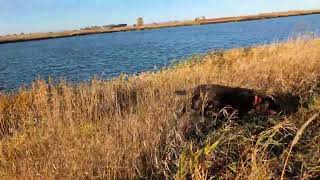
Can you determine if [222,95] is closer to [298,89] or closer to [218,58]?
[298,89]

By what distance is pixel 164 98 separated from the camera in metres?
6.55

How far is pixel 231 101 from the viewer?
20.1 ft

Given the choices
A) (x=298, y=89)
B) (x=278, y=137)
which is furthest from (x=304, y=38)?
(x=278, y=137)

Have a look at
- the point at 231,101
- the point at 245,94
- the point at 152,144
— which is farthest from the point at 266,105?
the point at 152,144

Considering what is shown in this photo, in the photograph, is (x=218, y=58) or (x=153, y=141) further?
(x=218, y=58)

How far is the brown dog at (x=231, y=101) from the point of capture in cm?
590

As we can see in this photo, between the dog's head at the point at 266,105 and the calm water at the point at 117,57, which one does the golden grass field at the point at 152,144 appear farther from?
the calm water at the point at 117,57

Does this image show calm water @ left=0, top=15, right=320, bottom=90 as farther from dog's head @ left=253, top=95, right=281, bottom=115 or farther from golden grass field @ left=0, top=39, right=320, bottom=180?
dog's head @ left=253, top=95, right=281, bottom=115

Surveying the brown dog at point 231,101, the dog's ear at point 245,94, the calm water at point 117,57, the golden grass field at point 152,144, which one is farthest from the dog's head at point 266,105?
the calm water at point 117,57

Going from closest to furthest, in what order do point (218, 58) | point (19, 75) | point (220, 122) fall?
point (220, 122), point (218, 58), point (19, 75)

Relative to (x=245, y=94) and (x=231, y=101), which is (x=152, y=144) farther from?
(x=245, y=94)

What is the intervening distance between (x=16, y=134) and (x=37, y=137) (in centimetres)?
73

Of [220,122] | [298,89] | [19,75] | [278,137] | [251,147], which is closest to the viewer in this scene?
[251,147]

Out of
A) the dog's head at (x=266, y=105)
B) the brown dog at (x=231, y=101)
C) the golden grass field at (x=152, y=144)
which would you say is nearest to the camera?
the golden grass field at (x=152, y=144)
